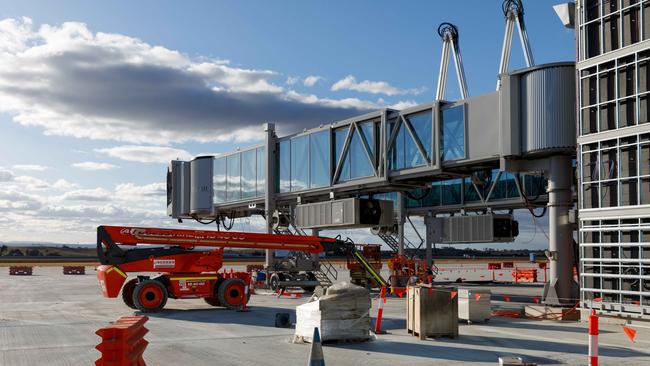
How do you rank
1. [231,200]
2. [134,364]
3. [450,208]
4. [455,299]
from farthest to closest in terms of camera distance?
[450,208] < [231,200] < [455,299] < [134,364]

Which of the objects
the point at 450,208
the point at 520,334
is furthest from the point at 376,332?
the point at 450,208

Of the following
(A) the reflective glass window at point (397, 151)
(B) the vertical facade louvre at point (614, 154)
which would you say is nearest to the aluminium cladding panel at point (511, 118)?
(B) the vertical facade louvre at point (614, 154)

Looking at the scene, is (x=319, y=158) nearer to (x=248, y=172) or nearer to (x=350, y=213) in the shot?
(x=350, y=213)

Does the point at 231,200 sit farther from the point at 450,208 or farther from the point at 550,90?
the point at 550,90

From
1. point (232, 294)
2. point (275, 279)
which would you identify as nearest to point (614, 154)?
point (232, 294)

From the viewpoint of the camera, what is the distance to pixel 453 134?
→ 28438 millimetres

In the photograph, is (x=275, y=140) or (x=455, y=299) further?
(x=275, y=140)

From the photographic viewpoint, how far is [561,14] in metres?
25.0

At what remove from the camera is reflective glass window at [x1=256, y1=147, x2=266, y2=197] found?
41.9m

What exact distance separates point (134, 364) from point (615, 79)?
1782 cm

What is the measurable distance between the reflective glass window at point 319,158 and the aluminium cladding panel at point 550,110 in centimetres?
1376

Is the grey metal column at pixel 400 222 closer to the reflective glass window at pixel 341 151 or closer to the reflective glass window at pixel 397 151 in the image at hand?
the reflective glass window at pixel 341 151

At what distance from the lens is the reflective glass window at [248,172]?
4341 cm

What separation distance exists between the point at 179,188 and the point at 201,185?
233 centimetres
